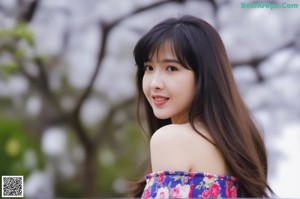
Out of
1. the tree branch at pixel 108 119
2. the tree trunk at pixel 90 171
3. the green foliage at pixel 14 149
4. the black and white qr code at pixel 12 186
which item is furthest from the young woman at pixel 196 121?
the tree trunk at pixel 90 171

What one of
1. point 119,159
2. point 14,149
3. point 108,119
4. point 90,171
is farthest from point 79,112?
point 14,149

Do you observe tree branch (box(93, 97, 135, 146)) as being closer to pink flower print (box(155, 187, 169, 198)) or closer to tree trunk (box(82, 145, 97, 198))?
tree trunk (box(82, 145, 97, 198))

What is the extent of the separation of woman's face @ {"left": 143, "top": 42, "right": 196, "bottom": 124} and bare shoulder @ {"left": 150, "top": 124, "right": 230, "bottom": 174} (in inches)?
3.2

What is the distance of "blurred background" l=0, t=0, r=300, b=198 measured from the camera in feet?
31.5

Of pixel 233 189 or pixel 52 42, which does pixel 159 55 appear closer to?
pixel 233 189

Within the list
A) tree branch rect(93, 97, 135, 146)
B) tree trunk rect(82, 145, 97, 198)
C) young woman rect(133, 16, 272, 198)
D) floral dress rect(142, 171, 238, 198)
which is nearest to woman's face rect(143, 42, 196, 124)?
young woman rect(133, 16, 272, 198)

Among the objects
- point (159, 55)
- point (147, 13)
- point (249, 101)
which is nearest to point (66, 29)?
point (147, 13)

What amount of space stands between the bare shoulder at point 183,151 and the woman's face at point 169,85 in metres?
0.08

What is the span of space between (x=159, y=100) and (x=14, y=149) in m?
7.94

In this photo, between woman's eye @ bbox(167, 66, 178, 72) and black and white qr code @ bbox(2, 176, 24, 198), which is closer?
woman's eye @ bbox(167, 66, 178, 72)

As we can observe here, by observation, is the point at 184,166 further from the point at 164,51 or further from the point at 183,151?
the point at 164,51

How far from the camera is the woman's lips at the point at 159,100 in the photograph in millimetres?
1290

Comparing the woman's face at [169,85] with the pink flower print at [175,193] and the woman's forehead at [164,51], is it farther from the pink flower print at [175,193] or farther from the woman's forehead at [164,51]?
the pink flower print at [175,193]

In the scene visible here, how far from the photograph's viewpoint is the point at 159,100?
4.26 feet
